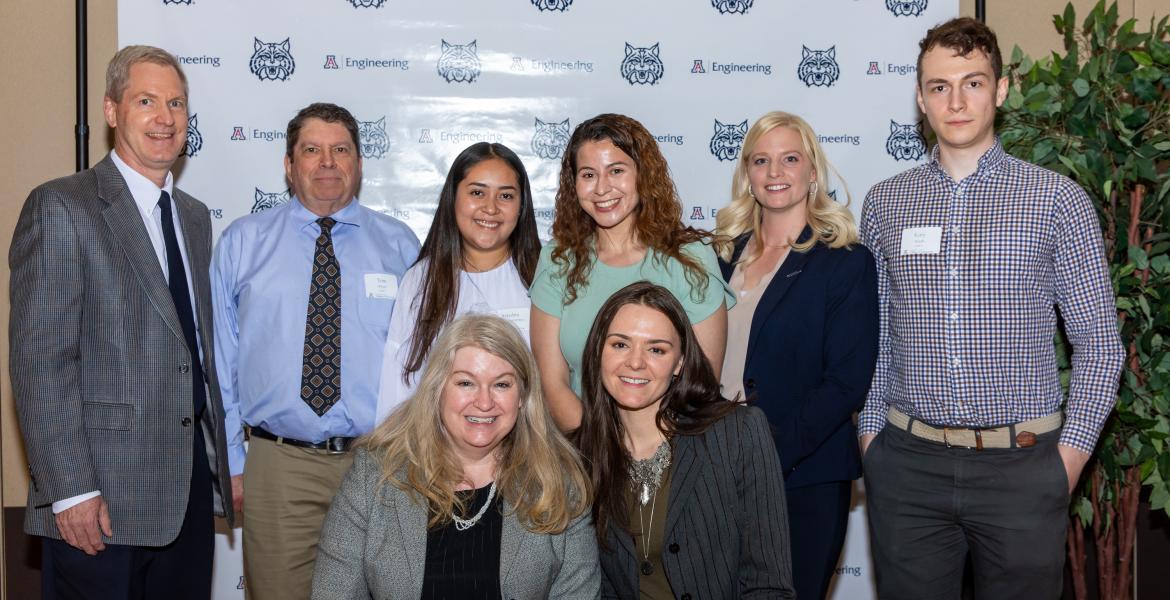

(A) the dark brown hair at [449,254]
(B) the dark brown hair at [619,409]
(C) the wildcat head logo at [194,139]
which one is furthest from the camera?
(C) the wildcat head logo at [194,139]

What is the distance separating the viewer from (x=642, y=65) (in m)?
4.23

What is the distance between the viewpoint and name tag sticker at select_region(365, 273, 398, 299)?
11.1 ft

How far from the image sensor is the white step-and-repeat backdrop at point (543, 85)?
163 inches

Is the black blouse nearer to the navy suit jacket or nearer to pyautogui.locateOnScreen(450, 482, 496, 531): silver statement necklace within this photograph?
pyautogui.locateOnScreen(450, 482, 496, 531): silver statement necklace

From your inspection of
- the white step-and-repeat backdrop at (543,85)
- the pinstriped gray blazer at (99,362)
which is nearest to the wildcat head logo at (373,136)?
the white step-and-repeat backdrop at (543,85)

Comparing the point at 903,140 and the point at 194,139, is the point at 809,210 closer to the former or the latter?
the point at 903,140

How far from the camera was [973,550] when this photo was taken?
9.17ft

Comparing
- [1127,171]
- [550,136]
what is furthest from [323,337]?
[1127,171]

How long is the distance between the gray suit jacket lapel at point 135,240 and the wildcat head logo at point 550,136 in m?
1.81

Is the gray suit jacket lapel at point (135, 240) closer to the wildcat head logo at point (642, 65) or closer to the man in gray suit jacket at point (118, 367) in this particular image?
the man in gray suit jacket at point (118, 367)

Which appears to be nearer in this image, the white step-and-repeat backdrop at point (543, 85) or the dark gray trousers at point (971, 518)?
the dark gray trousers at point (971, 518)

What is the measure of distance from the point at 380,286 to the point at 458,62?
1268mm

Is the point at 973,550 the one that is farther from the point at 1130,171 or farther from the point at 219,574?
the point at 219,574

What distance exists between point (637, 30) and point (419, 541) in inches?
104
